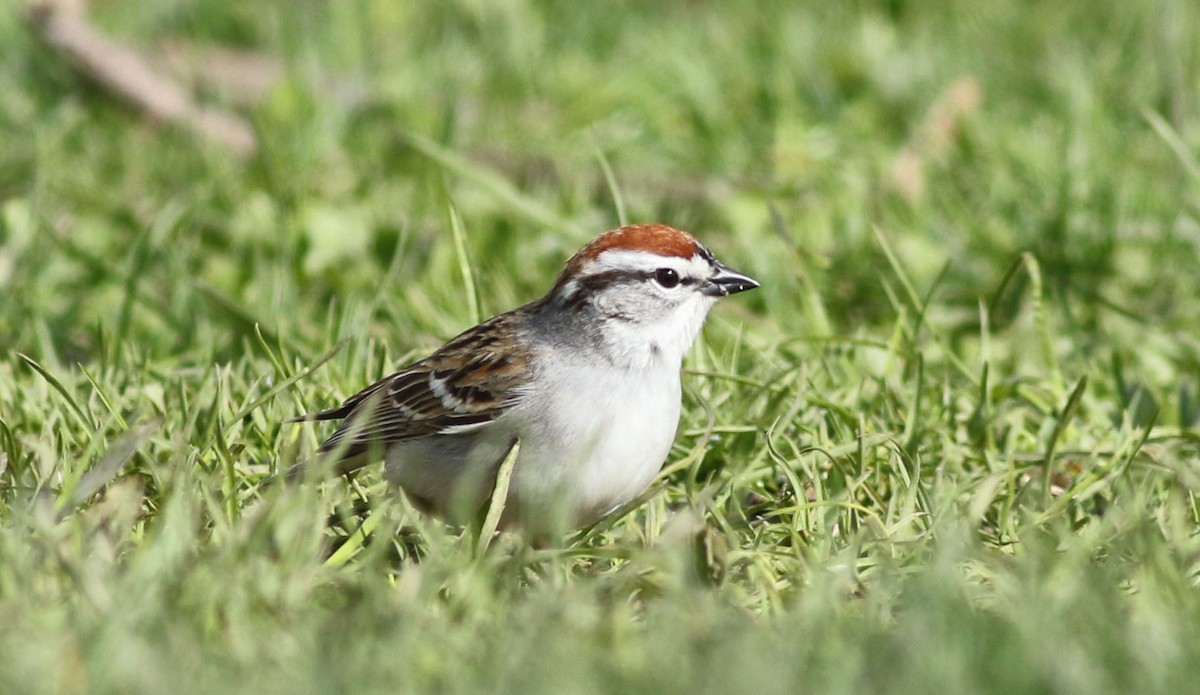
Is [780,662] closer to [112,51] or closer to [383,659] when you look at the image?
[383,659]

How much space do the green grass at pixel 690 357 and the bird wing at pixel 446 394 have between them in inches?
6.0

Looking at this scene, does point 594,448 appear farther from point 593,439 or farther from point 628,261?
point 628,261

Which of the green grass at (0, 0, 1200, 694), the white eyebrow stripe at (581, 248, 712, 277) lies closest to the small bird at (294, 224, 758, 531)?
the white eyebrow stripe at (581, 248, 712, 277)

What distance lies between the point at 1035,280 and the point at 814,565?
1.58 m

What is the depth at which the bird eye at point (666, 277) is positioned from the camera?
4.12 m

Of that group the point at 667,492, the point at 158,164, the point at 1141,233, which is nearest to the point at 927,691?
the point at 667,492

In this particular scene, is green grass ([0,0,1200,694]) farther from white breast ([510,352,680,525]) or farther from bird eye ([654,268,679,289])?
bird eye ([654,268,679,289])

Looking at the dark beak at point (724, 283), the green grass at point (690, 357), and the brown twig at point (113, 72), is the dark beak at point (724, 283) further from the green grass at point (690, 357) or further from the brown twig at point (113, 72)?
the brown twig at point (113, 72)

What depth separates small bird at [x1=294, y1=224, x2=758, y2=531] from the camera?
143 inches

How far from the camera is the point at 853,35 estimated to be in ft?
25.7

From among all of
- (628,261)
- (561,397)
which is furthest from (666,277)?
(561,397)

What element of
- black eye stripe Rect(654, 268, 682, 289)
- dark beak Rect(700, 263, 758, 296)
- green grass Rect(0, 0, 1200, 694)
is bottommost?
green grass Rect(0, 0, 1200, 694)

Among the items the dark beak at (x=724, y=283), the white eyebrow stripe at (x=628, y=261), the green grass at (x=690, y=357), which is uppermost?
the white eyebrow stripe at (x=628, y=261)

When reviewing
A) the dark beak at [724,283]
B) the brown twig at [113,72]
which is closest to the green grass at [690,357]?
the brown twig at [113,72]
